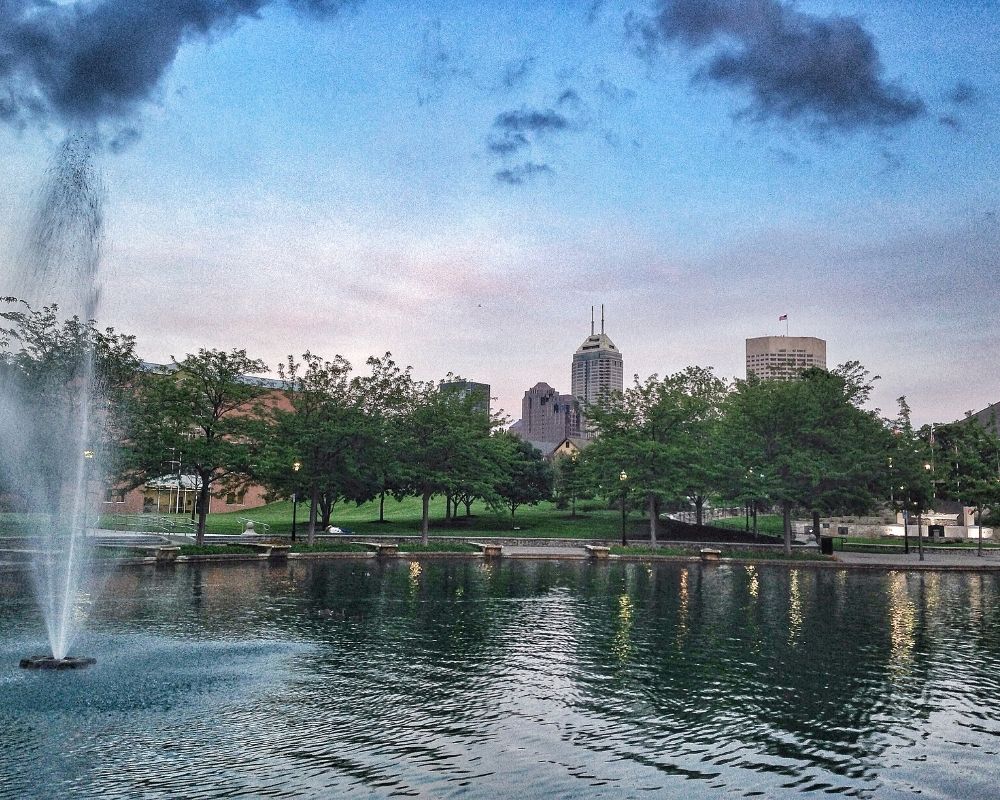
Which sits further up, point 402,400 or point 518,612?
point 402,400

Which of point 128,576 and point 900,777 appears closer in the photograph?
point 900,777

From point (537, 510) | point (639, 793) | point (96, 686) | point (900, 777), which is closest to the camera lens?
point (639, 793)

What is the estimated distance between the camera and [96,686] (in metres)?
15.9

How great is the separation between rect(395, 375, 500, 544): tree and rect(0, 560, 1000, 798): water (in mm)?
30102

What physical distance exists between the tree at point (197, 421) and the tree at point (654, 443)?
1093 inches

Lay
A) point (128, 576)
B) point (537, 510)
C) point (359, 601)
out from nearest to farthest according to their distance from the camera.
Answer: point (359, 601) → point (128, 576) → point (537, 510)

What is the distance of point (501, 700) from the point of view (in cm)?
1558

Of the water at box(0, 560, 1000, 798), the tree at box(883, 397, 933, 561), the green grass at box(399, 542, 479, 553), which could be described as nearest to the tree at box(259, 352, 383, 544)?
the green grass at box(399, 542, 479, 553)

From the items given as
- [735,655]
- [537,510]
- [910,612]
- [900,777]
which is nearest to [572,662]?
[735,655]

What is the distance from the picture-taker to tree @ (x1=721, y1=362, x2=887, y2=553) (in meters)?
56.3

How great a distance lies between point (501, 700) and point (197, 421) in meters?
37.9

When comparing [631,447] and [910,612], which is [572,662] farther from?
[631,447]

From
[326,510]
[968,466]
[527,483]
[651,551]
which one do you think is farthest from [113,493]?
[968,466]

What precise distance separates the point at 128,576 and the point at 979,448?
219 ft
